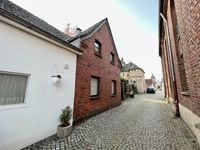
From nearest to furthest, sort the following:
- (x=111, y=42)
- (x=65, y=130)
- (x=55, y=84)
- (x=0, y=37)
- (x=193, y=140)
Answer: (x=0, y=37)
(x=193, y=140)
(x=65, y=130)
(x=55, y=84)
(x=111, y=42)

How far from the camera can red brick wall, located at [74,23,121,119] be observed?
5648 mm

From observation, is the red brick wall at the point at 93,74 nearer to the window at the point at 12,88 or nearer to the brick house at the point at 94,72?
the brick house at the point at 94,72

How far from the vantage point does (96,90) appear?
24.5 feet

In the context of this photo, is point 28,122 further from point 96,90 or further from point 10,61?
point 96,90

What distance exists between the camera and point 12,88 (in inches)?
125

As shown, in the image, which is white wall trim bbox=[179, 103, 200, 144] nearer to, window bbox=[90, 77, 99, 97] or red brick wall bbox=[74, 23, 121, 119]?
red brick wall bbox=[74, 23, 121, 119]

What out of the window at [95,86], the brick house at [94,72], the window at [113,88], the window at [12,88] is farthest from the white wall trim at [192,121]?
the window at [113,88]

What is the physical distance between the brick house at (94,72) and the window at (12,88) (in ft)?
7.74

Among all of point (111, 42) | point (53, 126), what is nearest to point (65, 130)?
point (53, 126)

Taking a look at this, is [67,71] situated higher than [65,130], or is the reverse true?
[67,71]

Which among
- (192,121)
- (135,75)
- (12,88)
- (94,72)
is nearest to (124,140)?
(192,121)

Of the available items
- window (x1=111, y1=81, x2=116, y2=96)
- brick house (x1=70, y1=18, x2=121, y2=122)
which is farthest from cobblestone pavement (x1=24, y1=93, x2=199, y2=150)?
window (x1=111, y1=81, x2=116, y2=96)

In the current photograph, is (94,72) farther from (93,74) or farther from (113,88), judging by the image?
(113,88)

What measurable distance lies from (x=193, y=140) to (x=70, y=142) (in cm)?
360
